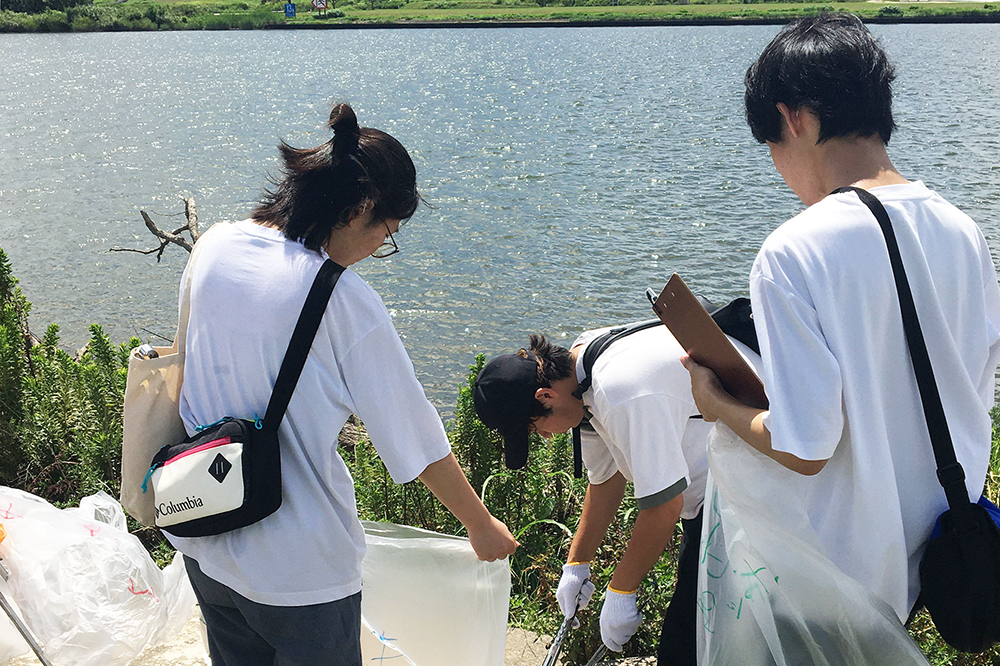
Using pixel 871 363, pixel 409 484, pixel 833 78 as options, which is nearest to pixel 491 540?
pixel 871 363

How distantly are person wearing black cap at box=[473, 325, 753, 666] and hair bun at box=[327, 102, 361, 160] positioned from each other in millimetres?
785

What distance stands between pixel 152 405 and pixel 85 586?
1.36 metres

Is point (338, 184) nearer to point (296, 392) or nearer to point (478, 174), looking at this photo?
point (296, 392)

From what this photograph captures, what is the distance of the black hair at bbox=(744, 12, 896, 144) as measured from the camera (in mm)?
1545

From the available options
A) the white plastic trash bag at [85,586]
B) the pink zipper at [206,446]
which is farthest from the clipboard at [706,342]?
the white plastic trash bag at [85,586]

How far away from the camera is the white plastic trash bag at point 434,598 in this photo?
2.42 m

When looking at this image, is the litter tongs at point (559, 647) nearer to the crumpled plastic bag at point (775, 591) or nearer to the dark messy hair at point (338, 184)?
the crumpled plastic bag at point (775, 591)

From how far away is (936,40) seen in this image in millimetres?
33000

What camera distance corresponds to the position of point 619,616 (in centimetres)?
243

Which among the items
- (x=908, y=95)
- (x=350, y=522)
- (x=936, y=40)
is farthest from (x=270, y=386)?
(x=936, y=40)

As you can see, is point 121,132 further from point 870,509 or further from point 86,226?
point 870,509

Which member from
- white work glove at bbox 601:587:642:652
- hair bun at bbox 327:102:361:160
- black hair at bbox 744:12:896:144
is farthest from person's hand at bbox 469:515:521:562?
black hair at bbox 744:12:896:144

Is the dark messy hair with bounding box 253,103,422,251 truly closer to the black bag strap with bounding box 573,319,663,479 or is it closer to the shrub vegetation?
the black bag strap with bounding box 573,319,663,479

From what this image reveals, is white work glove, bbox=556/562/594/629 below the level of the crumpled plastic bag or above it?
below
